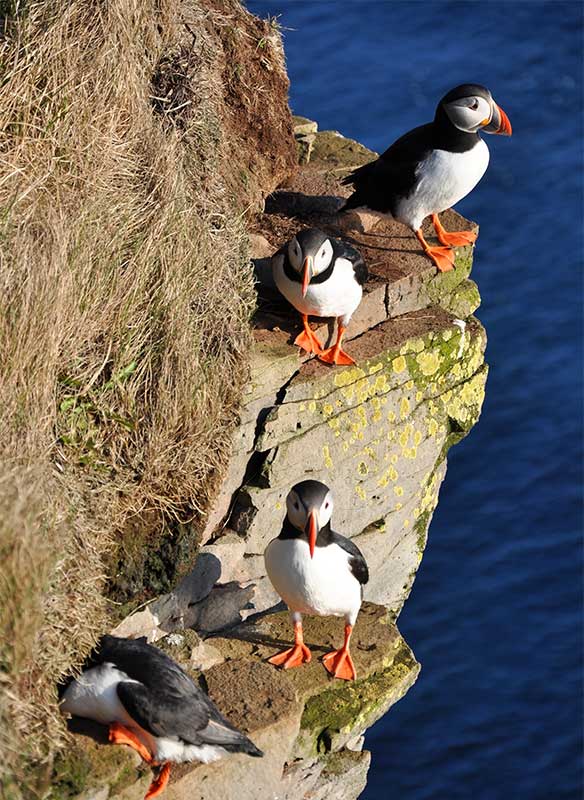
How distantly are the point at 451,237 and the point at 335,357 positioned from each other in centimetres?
162

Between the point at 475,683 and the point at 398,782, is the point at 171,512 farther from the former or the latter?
the point at 475,683

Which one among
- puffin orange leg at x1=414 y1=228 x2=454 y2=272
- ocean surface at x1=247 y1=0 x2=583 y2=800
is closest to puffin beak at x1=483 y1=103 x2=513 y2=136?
puffin orange leg at x1=414 y1=228 x2=454 y2=272

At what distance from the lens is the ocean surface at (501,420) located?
461 inches

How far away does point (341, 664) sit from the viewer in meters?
6.72

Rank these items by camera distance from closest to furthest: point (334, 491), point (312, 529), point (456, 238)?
point (312, 529), point (334, 491), point (456, 238)

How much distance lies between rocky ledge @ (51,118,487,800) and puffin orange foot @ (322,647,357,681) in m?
0.04

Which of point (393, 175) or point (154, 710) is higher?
point (393, 175)

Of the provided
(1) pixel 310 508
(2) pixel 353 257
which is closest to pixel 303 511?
(1) pixel 310 508

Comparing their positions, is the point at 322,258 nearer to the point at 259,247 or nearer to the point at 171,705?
the point at 259,247

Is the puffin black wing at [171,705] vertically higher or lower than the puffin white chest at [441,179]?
lower

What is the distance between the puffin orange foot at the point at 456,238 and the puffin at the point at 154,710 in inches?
154

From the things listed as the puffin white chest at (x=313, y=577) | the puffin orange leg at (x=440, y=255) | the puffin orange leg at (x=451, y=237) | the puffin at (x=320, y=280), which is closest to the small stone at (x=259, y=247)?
the puffin at (x=320, y=280)

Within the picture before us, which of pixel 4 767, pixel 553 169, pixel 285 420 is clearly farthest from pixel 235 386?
pixel 553 169

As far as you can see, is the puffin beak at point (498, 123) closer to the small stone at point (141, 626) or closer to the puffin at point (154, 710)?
the small stone at point (141, 626)
